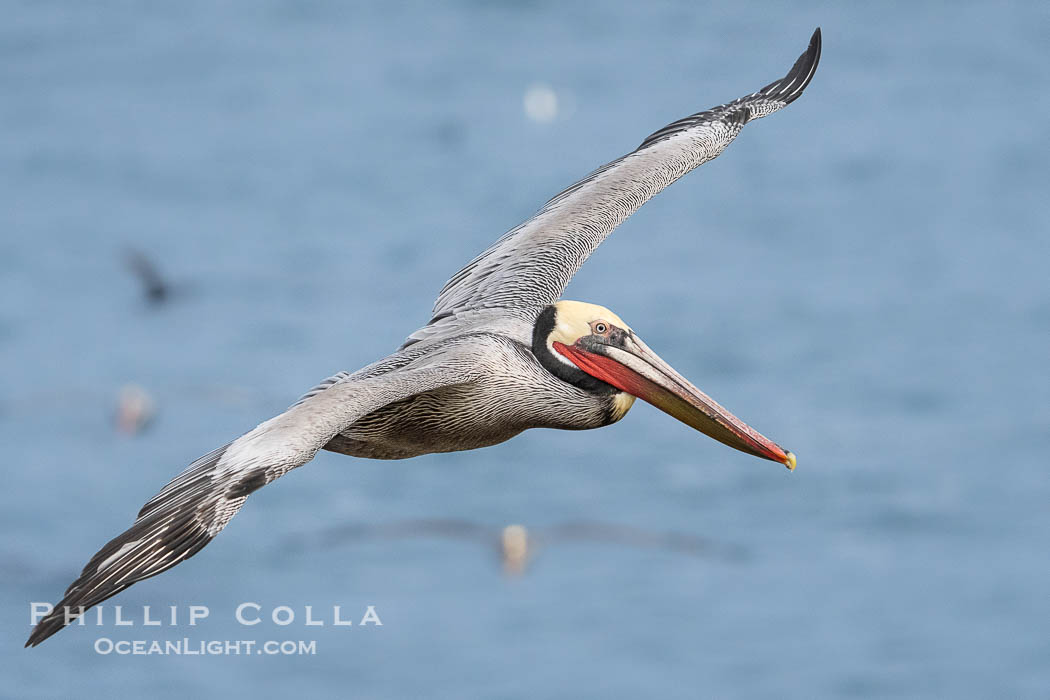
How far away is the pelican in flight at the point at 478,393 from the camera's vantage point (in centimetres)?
1158

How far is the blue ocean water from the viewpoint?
11038 centimetres

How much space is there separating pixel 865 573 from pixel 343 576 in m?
32.6

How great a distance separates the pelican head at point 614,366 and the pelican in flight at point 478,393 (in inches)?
0.4

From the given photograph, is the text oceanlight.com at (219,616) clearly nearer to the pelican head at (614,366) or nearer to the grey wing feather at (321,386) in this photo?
the pelican head at (614,366)

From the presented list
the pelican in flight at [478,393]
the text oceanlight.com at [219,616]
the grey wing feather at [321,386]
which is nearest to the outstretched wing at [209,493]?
the pelican in flight at [478,393]

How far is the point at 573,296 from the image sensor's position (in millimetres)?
93688

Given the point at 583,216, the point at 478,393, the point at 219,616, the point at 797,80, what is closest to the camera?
the point at 478,393

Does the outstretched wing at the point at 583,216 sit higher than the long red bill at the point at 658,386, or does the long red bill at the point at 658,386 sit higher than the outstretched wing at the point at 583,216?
the outstretched wing at the point at 583,216

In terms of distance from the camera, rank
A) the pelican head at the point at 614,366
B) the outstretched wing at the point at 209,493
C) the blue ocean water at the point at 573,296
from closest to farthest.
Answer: the outstretched wing at the point at 209,493, the pelican head at the point at 614,366, the blue ocean water at the point at 573,296

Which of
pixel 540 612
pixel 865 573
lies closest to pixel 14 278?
pixel 540 612

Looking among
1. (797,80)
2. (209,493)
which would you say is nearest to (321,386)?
(209,493)

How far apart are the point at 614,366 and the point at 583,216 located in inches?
128

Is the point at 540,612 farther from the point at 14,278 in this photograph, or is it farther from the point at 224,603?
the point at 14,278

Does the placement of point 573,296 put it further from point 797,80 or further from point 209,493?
point 209,493
